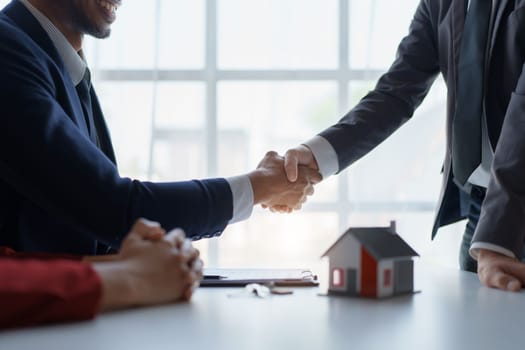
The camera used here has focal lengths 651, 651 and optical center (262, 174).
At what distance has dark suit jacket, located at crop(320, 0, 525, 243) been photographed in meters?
1.54

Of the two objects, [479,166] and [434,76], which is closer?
[479,166]

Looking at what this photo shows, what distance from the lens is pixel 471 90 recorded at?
1582mm

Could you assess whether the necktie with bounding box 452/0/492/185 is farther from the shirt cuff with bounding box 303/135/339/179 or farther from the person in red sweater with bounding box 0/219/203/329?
the person in red sweater with bounding box 0/219/203/329

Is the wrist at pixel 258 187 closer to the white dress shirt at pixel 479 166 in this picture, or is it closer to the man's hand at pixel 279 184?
the man's hand at pixel 279 184

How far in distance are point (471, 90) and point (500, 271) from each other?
56 cm

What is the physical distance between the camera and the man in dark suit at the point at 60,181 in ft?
3.79

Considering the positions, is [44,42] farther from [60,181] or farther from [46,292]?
[46,292]

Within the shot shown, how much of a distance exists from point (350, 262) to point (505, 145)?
0.52 m

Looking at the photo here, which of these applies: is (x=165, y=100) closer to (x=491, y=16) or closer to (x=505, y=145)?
(x=491, y=16)

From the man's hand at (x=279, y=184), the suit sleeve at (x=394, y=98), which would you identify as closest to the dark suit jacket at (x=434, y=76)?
the suit sleeve at (x=394, y=98)

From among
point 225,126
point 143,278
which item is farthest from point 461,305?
point 225,126

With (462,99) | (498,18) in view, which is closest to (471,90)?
(462,99)

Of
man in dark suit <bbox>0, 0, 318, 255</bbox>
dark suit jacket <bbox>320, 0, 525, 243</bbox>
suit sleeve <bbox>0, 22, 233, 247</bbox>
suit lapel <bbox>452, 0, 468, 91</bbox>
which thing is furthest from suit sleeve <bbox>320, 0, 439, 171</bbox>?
suit sleeve <bbox>0, 22, 233, 247</bbox>

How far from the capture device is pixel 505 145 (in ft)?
4.42
